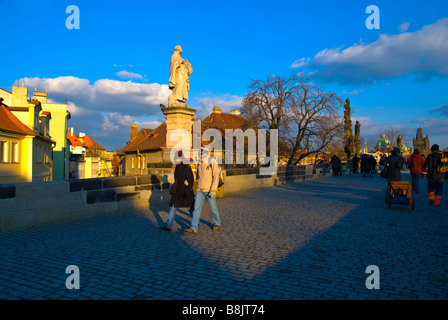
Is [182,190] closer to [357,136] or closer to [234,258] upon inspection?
[234,258]

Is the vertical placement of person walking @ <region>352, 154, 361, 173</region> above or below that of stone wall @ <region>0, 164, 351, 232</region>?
above

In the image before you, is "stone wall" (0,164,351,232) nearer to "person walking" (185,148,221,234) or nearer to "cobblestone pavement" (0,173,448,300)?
"cobblestone pavement" (0,173,448,300)

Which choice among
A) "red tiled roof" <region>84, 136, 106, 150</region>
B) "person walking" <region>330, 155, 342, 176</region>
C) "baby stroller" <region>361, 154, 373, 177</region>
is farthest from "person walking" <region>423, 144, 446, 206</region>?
"red tiled roof" <region>84, 136, 106, 150</region>

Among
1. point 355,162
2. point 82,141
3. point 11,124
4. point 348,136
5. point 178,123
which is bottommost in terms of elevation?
point 355,162

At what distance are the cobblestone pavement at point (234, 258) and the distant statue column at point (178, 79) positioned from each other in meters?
5.41

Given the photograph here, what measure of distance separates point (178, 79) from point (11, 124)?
1976 cm

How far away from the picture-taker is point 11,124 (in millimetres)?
26891

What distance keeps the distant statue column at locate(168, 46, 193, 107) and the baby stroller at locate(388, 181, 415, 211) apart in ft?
24.5

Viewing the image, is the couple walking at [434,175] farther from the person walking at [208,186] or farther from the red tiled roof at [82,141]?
the red tiled roof at [82,141]

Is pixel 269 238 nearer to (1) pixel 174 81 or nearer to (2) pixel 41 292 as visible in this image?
(2) pixel 41 292

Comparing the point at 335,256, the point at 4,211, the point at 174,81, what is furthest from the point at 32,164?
the point at 335,256

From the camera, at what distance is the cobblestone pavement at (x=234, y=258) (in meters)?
3.97

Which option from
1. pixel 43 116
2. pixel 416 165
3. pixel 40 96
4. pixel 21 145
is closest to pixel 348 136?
pixel 416 165

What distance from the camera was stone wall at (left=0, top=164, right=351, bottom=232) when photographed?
7.22 m
